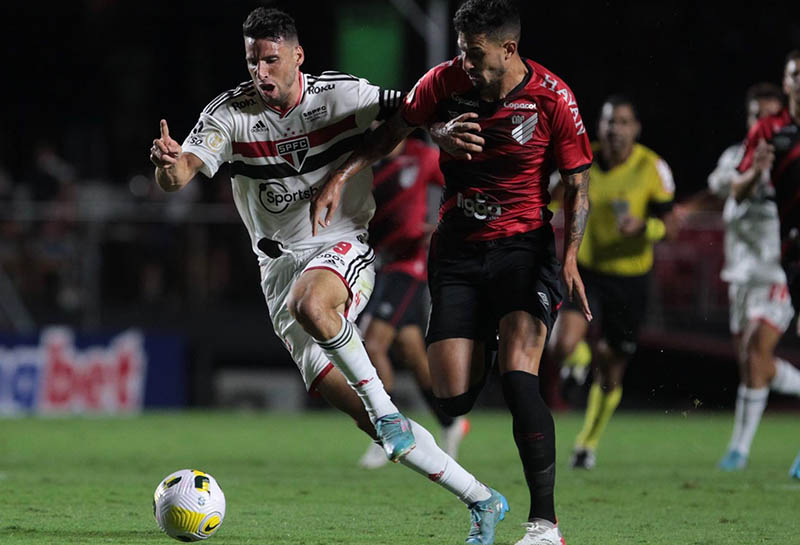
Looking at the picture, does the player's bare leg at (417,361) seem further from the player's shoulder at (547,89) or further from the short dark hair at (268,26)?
the player's shoulder at (547,89)

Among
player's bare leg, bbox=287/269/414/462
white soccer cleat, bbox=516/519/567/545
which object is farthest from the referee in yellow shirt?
white soccer cleat, bbox=516/519/567/545

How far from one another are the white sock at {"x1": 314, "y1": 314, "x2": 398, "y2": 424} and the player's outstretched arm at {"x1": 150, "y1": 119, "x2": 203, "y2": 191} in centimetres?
95

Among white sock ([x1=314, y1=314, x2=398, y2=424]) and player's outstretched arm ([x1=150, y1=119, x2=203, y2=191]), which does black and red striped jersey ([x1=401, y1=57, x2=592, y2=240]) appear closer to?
white sock ([x1=314, y1=314, x2=398, y2=424])

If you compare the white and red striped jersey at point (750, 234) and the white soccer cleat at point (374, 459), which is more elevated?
the white and red striped jersey at point (750, 234)

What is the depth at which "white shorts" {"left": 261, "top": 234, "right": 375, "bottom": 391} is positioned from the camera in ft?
20.0

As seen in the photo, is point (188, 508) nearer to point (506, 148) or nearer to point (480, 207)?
point (480, 207)

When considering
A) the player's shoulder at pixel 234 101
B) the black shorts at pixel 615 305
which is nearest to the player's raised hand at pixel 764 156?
the black shorts at pixel 615 305

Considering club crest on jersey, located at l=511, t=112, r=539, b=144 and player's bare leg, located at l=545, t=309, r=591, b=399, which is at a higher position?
club crest on jersey, located at l=511, t=112, r=539, b=144

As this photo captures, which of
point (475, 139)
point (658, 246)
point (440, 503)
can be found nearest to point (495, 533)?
point (440, 503)

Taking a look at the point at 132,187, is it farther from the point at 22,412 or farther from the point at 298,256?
the point at 298,256

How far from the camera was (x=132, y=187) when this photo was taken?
60.5 ft

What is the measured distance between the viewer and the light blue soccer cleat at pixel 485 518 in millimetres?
5465

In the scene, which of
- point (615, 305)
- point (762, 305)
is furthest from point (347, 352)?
point (762, 305)

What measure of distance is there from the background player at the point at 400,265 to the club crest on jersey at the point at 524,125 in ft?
11.3
